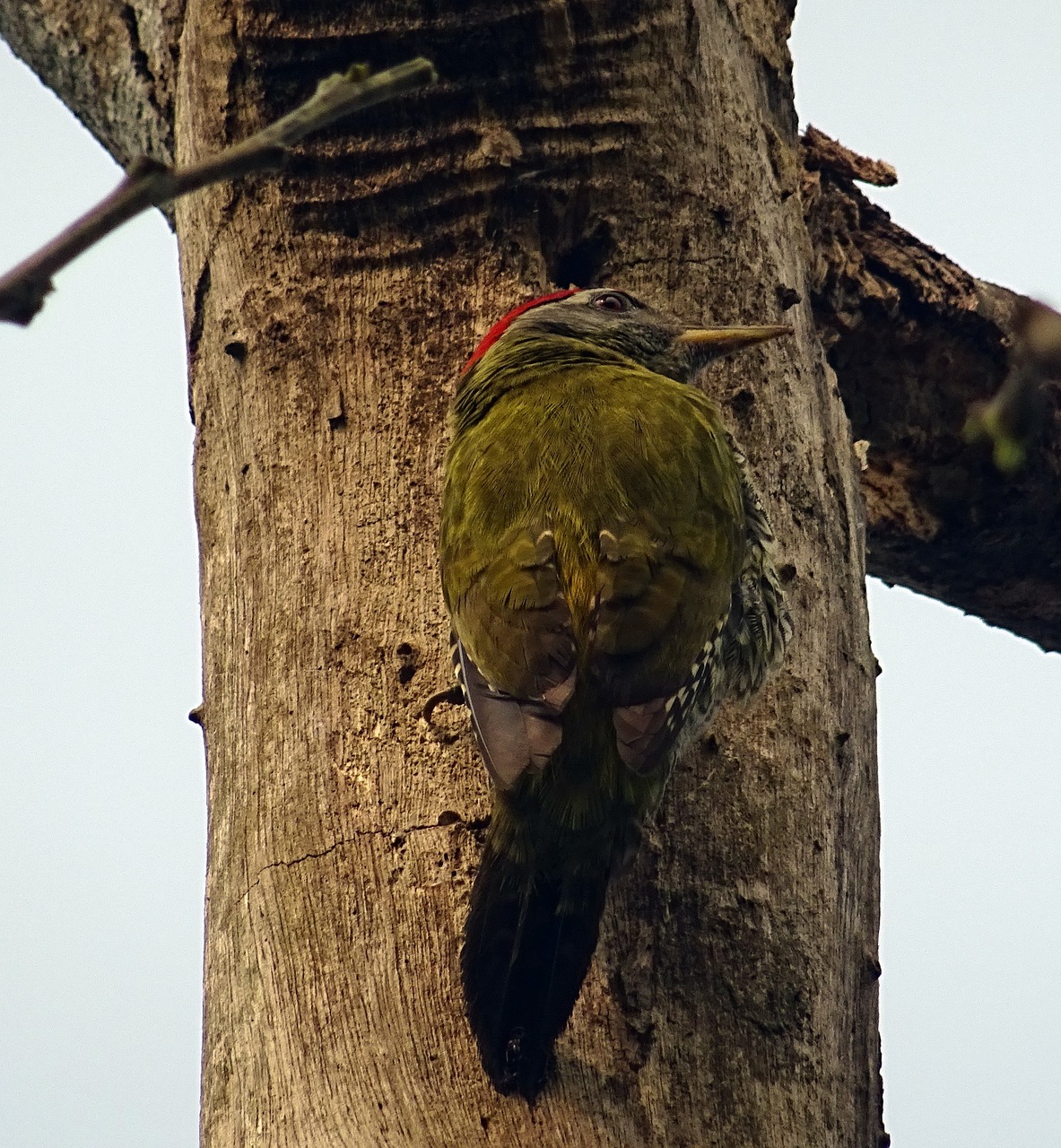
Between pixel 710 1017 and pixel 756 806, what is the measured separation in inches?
17.2

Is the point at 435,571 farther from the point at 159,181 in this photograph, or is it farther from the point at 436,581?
the point at 159,181

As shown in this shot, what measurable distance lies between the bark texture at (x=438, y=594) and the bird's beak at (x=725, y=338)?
0.26 feet

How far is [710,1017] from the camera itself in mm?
2633

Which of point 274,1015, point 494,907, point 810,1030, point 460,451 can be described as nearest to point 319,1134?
point 274,1015

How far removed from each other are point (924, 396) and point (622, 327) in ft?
4.26

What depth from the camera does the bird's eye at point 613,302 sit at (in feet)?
11.5

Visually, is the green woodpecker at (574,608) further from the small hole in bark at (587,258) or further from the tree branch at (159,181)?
the tree branch at (159,181)

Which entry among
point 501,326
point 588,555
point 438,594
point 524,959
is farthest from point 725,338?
point 524,959

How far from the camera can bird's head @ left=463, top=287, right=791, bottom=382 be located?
11.1 feet

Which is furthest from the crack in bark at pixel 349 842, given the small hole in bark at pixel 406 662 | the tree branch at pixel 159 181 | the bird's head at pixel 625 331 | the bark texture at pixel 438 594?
the tree branch at pixel 159 181

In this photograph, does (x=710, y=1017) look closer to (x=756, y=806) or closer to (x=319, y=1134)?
(x=756, y=806)

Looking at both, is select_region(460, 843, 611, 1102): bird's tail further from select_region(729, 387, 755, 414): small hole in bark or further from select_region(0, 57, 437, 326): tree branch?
select_region(0, 57, 437, 326): tree branch

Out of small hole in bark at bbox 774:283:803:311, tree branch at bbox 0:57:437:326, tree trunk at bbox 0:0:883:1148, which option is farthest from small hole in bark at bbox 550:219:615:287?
tree branch at bbox 0:57:437:326

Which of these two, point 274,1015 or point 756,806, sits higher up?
point 756,806
